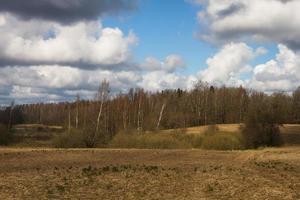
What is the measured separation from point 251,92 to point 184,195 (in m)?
139

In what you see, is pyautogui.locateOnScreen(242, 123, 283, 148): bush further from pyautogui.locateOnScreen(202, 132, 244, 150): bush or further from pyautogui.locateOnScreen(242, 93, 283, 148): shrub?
pyautogui.locateOnScreen(202, 132, 244, 150): bush

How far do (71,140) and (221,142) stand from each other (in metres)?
19.4

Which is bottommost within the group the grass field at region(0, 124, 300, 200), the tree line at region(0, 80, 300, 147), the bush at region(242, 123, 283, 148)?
the grass field at region(0, 124, 300, 200)

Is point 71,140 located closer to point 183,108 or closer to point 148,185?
point 148,185

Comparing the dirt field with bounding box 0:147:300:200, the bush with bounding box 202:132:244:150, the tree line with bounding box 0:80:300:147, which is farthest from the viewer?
the tree line with bounding box 0:80:300:147

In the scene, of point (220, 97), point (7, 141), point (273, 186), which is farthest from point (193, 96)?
point (273, 186)

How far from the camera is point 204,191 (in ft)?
63.8

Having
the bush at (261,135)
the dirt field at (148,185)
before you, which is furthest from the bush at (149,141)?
the dirt field at (148,185)

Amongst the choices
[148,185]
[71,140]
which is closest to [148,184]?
[148,185]

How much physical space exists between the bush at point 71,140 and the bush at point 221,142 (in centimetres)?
1608

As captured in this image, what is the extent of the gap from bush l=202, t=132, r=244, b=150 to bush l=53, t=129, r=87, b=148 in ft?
52.8

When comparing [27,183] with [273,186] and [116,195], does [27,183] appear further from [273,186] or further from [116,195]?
[273,186]

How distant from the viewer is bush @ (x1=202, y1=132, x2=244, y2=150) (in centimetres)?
6228

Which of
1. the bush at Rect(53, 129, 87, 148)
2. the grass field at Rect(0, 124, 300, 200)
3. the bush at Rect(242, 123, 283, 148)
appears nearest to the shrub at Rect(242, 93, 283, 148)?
the bush at Rect(242, 123, 283, 148)
